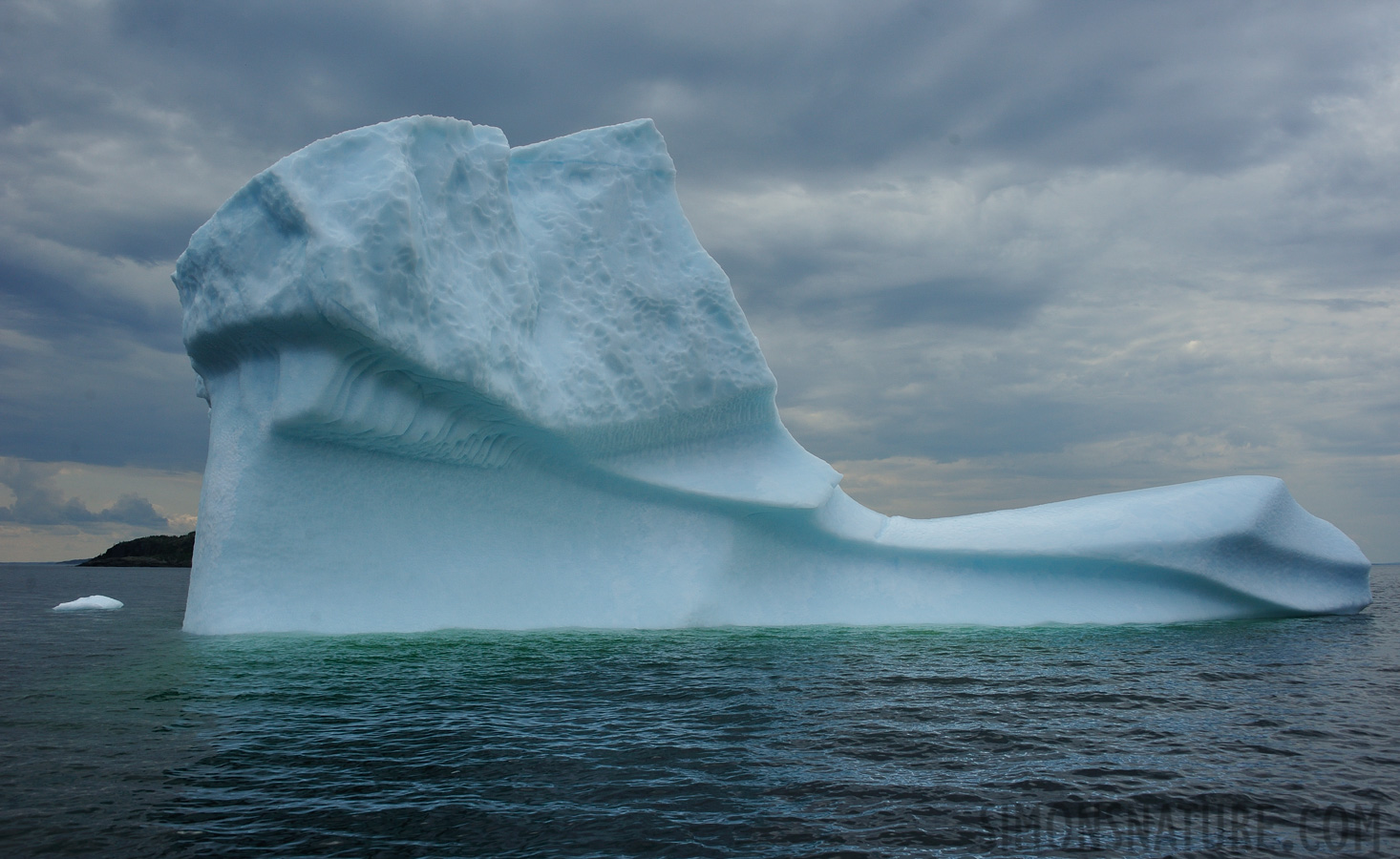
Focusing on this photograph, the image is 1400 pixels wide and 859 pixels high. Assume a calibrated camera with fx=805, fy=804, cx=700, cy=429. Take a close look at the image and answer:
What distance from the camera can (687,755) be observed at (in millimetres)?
4637

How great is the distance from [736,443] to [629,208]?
3.84 meters

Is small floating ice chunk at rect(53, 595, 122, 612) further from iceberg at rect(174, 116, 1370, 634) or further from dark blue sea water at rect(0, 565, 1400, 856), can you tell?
dark blue sea water at rect(0, 565, 1400, 856)

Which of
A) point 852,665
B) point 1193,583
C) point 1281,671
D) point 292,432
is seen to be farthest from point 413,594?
point 1193,583

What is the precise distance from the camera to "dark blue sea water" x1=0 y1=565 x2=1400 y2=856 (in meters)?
3.48

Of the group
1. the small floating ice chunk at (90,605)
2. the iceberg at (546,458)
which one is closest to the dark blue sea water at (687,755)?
the iceberg at (546,458)

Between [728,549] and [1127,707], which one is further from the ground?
[728,549]

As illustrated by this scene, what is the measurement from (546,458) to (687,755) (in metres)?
6.78

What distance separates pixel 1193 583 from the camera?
12547 millimetres

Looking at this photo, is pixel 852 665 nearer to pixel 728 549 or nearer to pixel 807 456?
pixel 728 549

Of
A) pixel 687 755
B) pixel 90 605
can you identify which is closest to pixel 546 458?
pixel 687 755

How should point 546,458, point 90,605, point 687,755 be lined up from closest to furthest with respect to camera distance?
point 687,755 < point 546,458 < point 90,605

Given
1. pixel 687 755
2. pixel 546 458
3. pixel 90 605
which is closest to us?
pixel 687 755

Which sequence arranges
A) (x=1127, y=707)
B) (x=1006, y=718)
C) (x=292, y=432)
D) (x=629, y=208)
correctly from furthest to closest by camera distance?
(x=629, y=208) → (x=292, y=432) → (x=1127, y=707) → (x=1006, y=718)

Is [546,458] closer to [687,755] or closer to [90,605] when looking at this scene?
[687,755]
